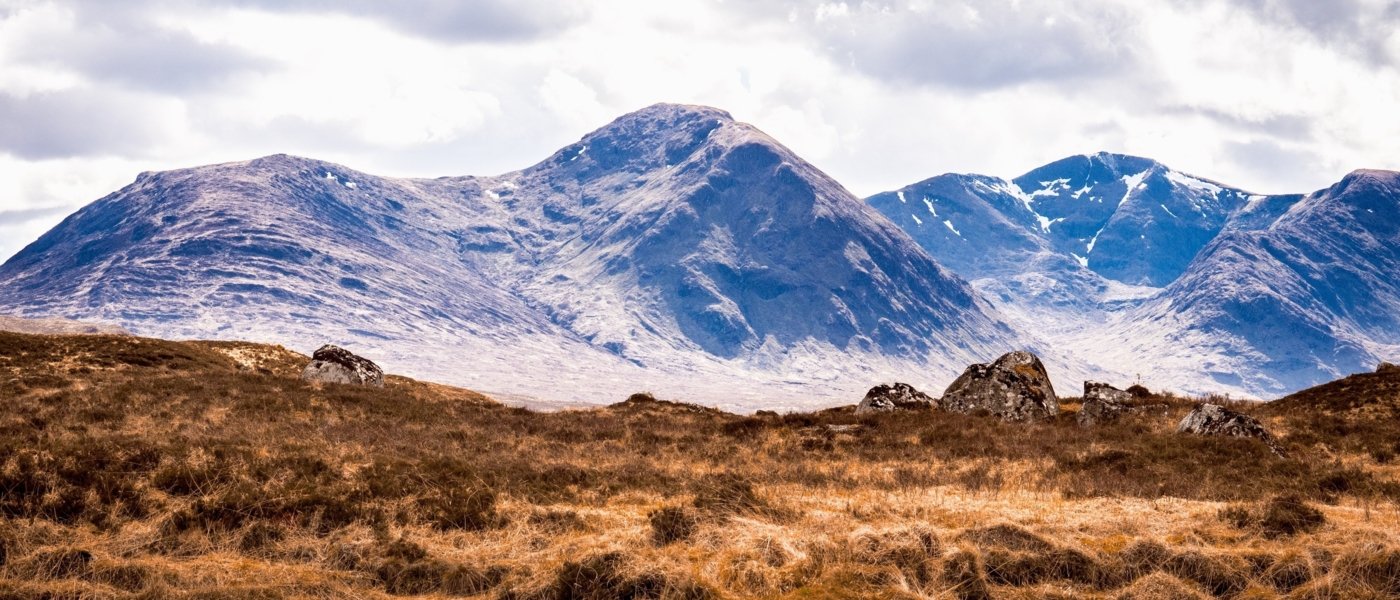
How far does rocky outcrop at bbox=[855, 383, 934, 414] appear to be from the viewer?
43094 mm

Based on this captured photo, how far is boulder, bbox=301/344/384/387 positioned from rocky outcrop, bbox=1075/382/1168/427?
107ft

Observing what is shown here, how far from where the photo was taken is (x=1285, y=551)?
1583cm

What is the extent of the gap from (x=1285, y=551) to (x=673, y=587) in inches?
379

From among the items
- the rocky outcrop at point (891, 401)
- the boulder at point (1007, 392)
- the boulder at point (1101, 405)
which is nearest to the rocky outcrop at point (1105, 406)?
the boulder at point (1101, 405)

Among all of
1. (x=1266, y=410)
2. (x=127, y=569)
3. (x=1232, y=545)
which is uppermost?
(x=1266, y=410)

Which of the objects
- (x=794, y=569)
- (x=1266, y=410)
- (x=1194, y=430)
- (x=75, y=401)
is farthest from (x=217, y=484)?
(x=1266, y=410)

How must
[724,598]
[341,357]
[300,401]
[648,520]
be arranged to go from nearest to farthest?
1. [724,598]
2. [648,520]
3. [300,401]
4. [341,357]

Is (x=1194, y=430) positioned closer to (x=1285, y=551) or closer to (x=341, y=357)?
(x=1285, y=551)

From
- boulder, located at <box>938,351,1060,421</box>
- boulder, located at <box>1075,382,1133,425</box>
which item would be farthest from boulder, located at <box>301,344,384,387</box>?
boulder, located at <box>1075,382,1133,425</box>

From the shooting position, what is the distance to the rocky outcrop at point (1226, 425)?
30156mm

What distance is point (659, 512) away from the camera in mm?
18516

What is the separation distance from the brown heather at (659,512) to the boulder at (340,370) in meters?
16.2

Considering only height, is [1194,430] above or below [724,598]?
above

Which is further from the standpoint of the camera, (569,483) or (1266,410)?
(1266,410)
